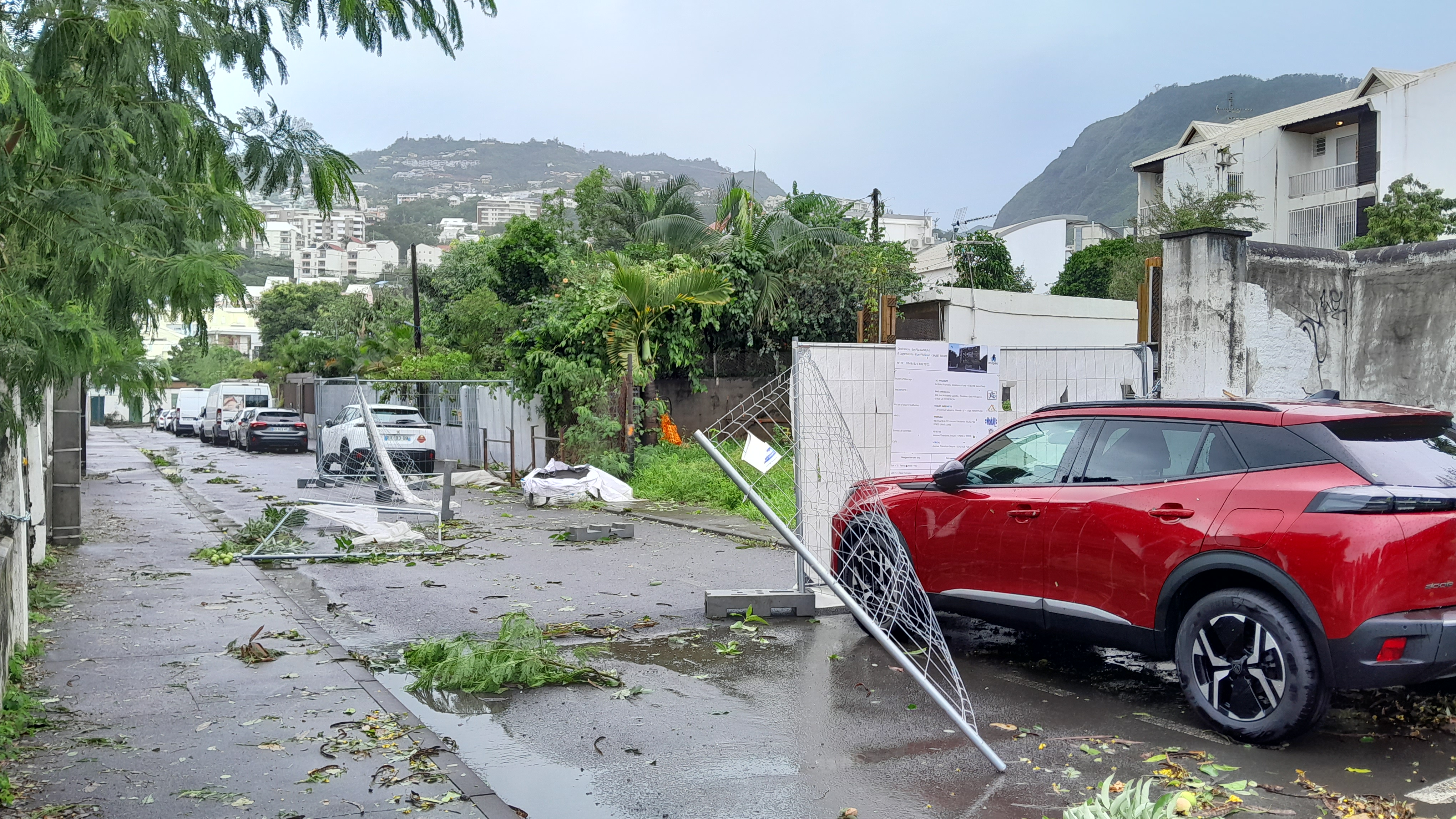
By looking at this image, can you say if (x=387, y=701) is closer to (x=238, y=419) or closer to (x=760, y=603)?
(x=760, y=603)

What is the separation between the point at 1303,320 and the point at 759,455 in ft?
22.7

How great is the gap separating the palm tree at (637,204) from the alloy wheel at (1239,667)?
20958mm

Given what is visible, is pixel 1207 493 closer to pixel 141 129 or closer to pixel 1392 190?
pixel 141 129

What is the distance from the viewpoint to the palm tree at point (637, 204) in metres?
28.7

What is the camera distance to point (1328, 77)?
159000mm

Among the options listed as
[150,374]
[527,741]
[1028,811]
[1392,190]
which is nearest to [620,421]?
[150,374]

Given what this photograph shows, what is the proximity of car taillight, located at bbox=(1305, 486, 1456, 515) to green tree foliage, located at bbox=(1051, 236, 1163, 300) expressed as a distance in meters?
37.9

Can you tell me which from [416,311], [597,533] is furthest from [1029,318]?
[416,311]

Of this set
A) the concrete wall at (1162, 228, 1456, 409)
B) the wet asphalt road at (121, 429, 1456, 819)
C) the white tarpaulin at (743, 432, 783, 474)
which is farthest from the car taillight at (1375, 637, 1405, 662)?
the concrete wall at (1162, 228, 1456, 409)

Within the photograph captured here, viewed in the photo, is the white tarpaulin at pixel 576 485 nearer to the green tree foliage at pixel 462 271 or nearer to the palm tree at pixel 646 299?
the palm tree at pixel 646 299

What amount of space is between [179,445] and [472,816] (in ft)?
139

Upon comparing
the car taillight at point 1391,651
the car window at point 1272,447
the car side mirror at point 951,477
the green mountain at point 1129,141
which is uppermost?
the green mountain at point 1129,141

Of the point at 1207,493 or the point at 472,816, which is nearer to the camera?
the point at 472,816

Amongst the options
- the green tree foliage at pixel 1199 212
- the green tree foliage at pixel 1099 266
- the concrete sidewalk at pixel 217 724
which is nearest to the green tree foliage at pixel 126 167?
the concrete sidewalk at pixel 217 724
